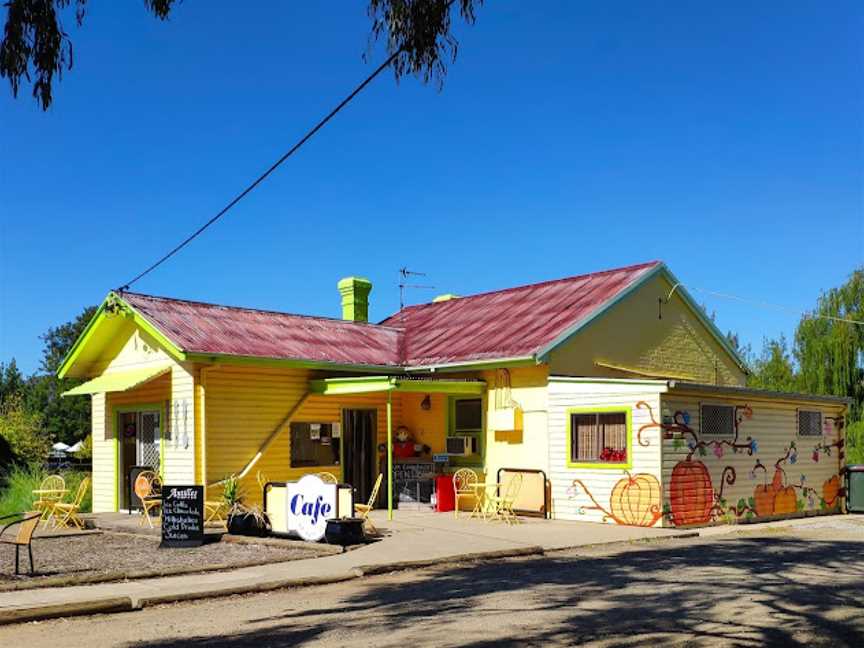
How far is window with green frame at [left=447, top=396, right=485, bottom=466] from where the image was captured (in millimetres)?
20578

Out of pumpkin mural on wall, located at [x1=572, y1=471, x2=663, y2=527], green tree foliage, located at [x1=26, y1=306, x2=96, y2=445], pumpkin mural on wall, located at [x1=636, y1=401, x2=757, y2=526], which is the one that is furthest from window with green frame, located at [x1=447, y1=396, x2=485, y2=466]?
green tree foliage, located at [x1=26, y1=306, x2=96, y2=445]

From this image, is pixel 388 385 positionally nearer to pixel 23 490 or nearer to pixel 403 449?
pixel 403 449

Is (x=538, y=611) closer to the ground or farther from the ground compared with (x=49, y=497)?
farther from the ground

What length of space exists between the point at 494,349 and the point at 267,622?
12209mm

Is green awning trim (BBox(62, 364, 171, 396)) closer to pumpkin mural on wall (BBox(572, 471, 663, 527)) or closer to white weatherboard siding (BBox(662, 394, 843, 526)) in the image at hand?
pumpkin mural on wall (BBox(572, 471, 663, 527))

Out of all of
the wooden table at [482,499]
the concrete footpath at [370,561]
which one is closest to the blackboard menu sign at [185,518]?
the concrete footpath at [370,561]

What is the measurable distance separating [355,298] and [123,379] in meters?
8.55

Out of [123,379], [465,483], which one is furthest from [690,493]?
[123,379]

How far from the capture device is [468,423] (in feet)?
68.8

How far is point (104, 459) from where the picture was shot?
71.4 feet

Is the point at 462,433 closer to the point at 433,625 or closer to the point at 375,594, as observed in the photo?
the point at 375,594

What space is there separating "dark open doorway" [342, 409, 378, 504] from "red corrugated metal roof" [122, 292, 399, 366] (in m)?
1.22

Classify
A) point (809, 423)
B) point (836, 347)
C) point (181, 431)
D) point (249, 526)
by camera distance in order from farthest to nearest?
point (836, 347) < point (809, 423) < point (181, 431) < point (249, 526)

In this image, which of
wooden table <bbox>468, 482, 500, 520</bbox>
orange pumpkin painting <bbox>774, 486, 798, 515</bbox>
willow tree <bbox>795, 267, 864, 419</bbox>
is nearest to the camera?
wooden table <bbox>468, 482, 500, 520</bbox>
